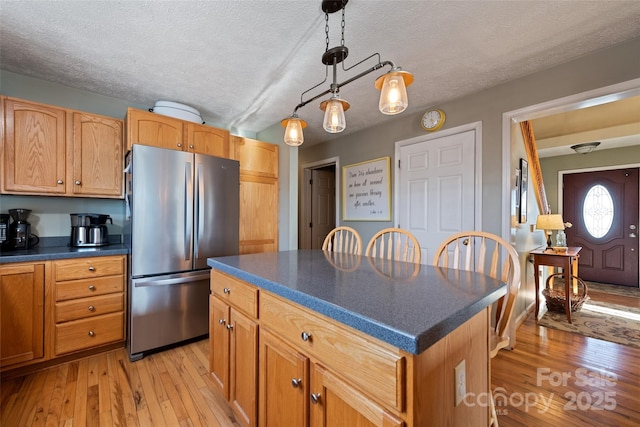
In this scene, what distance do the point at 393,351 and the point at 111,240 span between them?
297 cm

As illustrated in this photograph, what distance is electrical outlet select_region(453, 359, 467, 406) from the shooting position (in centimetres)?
76

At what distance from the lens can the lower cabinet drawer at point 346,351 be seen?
64 centimetres

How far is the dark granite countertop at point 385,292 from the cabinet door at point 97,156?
1710 millimetres

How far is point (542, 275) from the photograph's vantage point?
3.56 meters

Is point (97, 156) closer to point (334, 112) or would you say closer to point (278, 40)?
point (278, 40)

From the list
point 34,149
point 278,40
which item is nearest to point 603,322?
point 278,40

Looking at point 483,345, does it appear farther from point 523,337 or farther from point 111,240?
point 111,240

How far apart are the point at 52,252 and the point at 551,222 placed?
4.82 m

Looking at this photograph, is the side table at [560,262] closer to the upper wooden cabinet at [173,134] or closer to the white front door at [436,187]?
the white front door at [436,187]

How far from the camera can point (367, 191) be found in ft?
11.6

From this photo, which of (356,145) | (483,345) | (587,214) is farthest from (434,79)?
(587,214)

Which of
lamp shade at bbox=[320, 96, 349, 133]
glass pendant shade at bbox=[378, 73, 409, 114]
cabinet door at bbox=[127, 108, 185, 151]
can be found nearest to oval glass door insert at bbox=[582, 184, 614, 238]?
glass pendant shade at bbox=[378, 73, 409, 114]

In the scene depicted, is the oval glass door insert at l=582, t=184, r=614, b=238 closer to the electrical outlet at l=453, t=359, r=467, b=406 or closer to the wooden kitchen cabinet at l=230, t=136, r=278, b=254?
the wooden kitchen cabinet at l=230, t=136, r=278, b=254

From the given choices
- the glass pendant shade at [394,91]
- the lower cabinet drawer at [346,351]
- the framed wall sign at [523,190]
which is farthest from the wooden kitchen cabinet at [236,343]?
the framed wall sign at [523,190]
